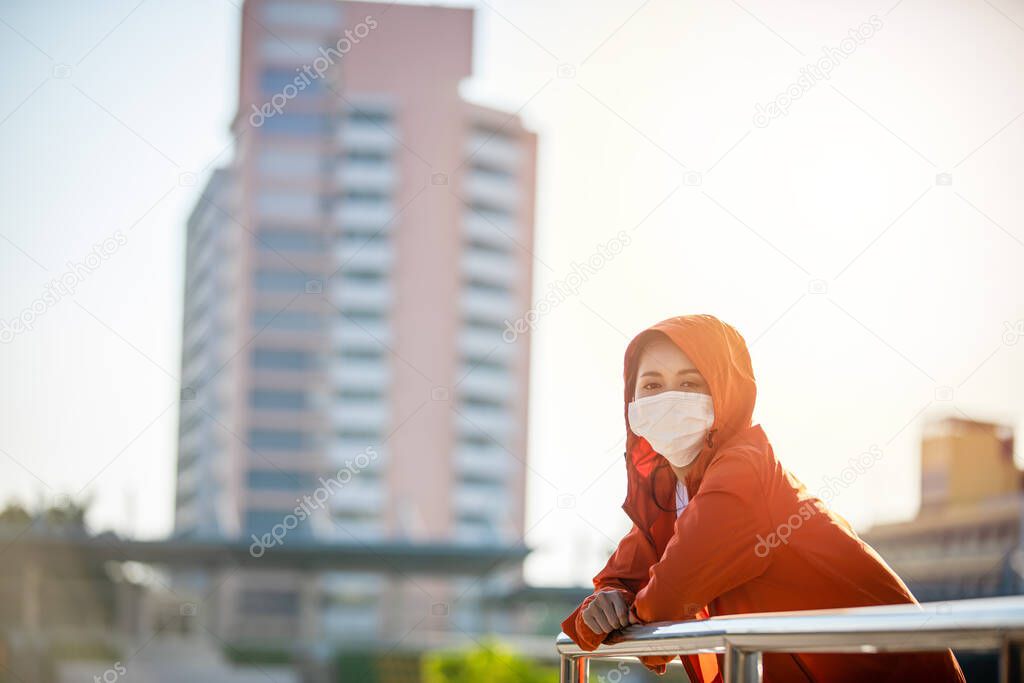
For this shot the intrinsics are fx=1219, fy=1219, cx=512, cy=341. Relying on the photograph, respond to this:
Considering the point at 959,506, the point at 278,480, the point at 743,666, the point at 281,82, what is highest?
the point at 281,82

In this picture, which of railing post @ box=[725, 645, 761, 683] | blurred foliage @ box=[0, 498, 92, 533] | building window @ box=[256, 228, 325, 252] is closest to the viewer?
railing post @ box=[725, 645, 761, 683]

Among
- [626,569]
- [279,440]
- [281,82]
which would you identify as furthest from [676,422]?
[281,82]

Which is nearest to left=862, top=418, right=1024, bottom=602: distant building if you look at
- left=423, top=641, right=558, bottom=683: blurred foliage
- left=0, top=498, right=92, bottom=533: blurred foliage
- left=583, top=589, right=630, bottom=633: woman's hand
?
left=423, top=641, right=558, bottom=683: blurred foliage

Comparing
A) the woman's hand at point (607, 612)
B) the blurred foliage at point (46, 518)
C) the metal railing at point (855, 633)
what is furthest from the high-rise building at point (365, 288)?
the metal railing at point (855, 633)

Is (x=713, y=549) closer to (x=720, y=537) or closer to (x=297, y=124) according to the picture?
(x=720, y=537)

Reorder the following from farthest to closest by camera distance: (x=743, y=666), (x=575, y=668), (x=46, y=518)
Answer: (x=46, y=518)
(x=575, y=668)
(x=743, y=666)

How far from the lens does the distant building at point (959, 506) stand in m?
30.5

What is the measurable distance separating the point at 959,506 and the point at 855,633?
108ft

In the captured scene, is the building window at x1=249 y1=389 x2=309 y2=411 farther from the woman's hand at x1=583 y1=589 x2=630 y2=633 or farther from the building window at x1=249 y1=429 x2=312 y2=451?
the woman's hand at x1=583 y1=589 x2=630 y2=633

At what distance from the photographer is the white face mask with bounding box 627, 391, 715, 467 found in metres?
1.74

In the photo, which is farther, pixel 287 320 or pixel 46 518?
pixel 287 320

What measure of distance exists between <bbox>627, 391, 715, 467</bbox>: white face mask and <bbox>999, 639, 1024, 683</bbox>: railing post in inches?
32.9

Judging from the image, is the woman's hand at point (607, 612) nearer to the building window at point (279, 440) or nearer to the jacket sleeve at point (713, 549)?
the jacket sleeve at point (713, 549)

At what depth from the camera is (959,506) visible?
3156cm
